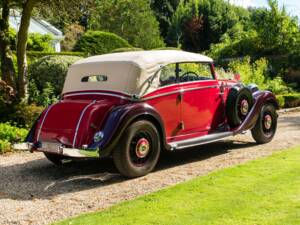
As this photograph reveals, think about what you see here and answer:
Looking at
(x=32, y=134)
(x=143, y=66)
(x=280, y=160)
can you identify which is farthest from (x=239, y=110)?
(x=32, y=134)

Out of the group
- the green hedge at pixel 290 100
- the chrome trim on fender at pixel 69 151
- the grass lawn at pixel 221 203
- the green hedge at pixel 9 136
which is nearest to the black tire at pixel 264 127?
the grass lawn at pixel 221 203

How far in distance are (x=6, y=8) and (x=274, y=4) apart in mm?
15254

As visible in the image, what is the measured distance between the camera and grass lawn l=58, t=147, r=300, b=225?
16.4 feet

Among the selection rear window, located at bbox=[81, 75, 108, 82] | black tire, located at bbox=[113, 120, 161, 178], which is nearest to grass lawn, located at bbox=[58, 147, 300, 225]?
black tire, located at bbox=[113, 120, 161, 178]

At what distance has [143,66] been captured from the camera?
7.52 m

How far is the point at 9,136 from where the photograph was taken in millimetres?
9820

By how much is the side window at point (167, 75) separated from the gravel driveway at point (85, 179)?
1.30 meters

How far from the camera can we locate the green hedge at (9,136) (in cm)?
938

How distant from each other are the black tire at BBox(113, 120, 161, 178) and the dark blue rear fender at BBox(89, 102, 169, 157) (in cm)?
10

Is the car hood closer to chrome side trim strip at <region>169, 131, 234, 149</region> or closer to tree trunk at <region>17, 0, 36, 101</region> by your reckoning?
chrome side trim strip at <region>169, 131, 234, 149</region>

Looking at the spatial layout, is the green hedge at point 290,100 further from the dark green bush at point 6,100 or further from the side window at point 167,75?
the side window at point 167,75

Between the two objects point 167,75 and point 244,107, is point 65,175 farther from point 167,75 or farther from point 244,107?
point 244,107

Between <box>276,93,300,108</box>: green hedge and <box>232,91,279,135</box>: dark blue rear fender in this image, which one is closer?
<box>232,91,279,135</box>: dark blue rear fender

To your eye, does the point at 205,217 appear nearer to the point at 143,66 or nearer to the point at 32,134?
the point at 143,66
